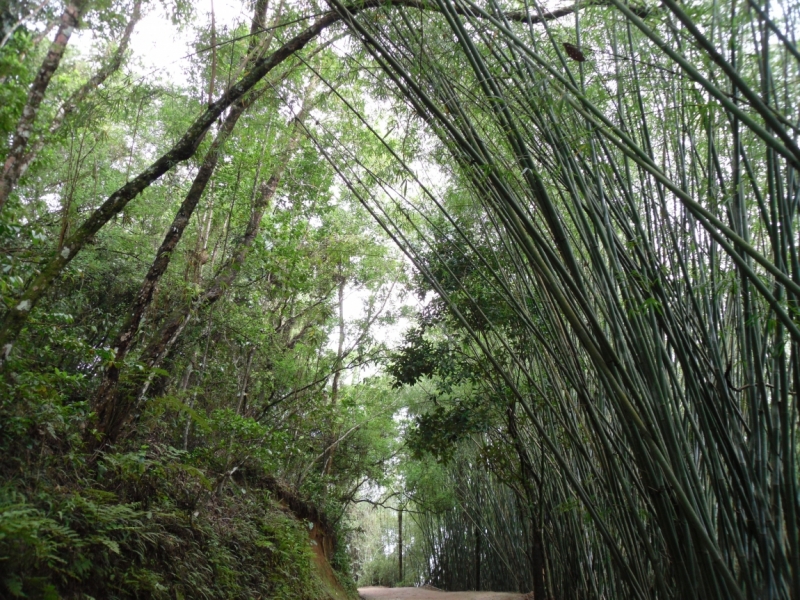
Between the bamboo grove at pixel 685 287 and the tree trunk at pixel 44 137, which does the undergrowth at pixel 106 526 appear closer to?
the tree trunk at pixel 44 137

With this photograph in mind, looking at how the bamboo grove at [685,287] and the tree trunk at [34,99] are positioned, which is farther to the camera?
the tree trunk at [34,99]

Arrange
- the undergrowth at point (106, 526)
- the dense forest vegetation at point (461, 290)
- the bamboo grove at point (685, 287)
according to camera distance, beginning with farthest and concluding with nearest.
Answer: the undergrowth at point (106, 526) < the dense forest vegetation at point (461, 290) < the bamboo grove at point (685, 287)

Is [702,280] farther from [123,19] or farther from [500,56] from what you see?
[123,19]

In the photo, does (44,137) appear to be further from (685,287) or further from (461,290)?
(685,287)

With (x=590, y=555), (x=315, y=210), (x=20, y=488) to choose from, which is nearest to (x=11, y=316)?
(x=20, y=488)

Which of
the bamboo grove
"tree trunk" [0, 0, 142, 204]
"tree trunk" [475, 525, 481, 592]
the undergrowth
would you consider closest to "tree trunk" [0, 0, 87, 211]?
"tree trunk" [0, 0, 142, 204]

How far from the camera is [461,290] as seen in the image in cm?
349

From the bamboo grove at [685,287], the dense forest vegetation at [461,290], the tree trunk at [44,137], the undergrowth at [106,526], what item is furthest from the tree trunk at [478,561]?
the tree trunk at [44,137]

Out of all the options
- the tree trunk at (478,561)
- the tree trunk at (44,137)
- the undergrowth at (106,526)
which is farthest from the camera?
the tree trunk at (478,561)

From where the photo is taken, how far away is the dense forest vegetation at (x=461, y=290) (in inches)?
47.9

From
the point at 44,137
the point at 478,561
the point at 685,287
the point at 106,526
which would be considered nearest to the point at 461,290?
the point at 685,287

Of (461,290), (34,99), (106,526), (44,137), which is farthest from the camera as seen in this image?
(461,290)

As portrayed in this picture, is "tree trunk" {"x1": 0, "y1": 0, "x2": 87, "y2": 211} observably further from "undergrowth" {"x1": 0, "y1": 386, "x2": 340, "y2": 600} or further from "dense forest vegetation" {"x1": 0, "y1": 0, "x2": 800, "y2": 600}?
"undergrowth" {"x1": 0, "y1": 386, "x2": 340, "y2": 600}

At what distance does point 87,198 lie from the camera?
5125 mm
